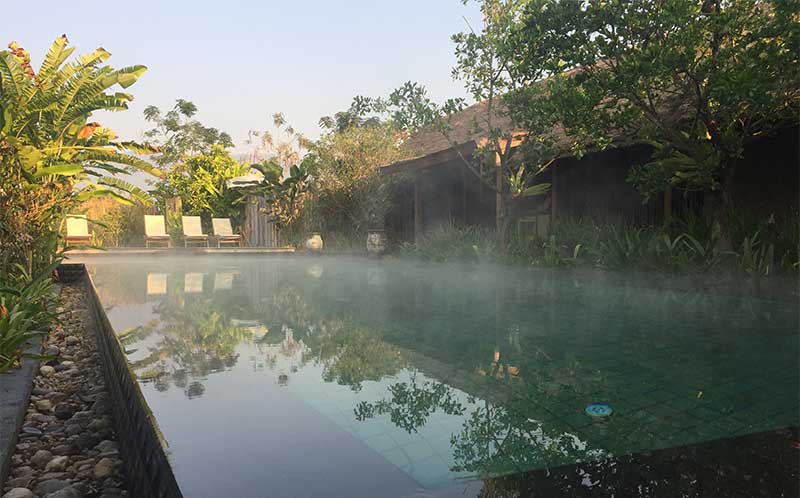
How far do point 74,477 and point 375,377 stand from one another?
1.72m

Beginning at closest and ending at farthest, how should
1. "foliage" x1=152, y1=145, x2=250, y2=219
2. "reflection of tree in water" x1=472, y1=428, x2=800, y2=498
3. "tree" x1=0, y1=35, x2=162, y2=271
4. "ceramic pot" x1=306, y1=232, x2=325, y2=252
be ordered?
"reflection of tree in water" x1=472, y1=428, x2=800, y2=498, "tree" x1=0, y1=35, x2=162, y2=271, "ceramic pot" x1=306, y1=232, x2=325, y2=252, "foliage" x1=152, y1=145, x2=250, y2=219

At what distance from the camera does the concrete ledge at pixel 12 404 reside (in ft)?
7.03

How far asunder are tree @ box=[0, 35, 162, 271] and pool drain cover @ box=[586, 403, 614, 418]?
488 cm

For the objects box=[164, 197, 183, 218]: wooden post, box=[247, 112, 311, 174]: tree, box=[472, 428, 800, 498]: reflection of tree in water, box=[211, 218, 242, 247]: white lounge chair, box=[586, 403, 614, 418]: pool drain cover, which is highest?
box=[247, 112, 311, 174]: tree

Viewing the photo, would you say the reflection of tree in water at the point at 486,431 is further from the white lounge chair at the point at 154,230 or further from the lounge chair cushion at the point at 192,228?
the lounge chair cushion at the point at 192,228

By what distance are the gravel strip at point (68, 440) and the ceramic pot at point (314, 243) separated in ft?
39.7

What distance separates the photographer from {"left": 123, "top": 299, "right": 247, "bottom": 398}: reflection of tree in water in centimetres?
331

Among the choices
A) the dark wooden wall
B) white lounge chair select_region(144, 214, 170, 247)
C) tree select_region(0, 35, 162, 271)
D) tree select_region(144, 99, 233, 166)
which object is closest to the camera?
tree select_region(0, 35, 162, 271)

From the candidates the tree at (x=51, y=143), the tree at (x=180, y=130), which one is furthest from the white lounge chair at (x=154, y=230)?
the tree at (x=180, y=130)

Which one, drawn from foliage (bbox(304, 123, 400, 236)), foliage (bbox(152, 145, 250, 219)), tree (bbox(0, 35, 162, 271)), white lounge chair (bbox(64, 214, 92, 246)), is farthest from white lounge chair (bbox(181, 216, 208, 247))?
tree (bbox(0, 35, 162, 271))

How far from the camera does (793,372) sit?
3494 mm

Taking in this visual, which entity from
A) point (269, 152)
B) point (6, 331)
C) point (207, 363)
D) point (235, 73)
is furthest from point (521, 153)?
point (269, 152)

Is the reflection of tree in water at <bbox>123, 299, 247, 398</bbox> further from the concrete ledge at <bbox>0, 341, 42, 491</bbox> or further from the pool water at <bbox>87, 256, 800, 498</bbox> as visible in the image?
the concrete ledge at <bbox>0, 341, 42, 491</bbox>

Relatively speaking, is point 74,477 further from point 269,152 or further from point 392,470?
point 269,152
